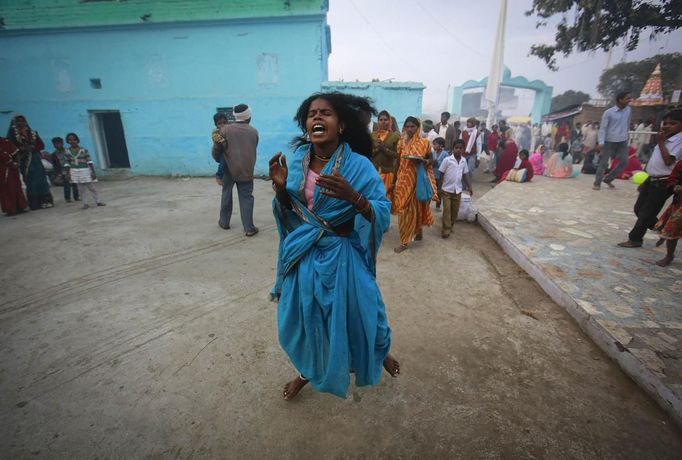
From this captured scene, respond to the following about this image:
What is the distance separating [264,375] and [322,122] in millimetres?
1768

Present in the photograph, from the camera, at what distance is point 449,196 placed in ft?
17.1

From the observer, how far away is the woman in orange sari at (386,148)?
17.7 feet

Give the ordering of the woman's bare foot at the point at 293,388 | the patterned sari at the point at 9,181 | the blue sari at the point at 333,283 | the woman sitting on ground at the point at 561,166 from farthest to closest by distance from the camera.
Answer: the woman sitting on ground at the point at 561,166
the patterned sari at the point at 9,181
the woman's bare foot at the point at 293,388
the blue sari at the point at 333,283

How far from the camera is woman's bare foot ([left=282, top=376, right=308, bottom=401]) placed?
2.14m

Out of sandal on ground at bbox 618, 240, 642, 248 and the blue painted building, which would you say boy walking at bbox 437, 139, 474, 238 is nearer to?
sandal on ground at bbox 618, 240, 642, 248

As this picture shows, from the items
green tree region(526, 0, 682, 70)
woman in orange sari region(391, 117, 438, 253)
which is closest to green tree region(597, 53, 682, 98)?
green tree region(526, 0, 682, 70)

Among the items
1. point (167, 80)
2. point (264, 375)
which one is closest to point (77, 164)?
point (167, 80)

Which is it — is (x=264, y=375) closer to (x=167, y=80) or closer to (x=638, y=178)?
(x=638, y=178)

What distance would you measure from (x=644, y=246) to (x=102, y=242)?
7.74 m

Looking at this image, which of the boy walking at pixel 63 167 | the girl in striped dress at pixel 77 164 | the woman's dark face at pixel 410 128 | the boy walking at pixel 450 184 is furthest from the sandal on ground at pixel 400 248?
the boy walking at pixel 63 167

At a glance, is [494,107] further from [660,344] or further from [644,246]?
[660,344]

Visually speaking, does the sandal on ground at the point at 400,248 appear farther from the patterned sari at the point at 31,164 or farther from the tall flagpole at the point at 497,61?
the tall flagpole at the point at 497,61

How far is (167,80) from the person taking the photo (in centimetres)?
1088

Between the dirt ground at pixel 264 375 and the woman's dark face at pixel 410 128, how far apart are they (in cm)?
186
